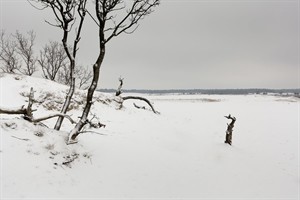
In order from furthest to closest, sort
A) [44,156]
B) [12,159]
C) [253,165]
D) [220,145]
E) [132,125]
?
[132,125]
[220,145]
[253,165]
[44,156]
[12,159]

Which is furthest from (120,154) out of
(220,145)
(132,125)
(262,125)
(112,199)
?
(262,125)

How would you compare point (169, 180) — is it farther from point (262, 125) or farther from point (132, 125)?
point (262, 125)

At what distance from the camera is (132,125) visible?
15805 millimetres

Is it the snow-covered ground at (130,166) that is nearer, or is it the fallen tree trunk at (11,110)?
the snow-covered ground at (130,166)

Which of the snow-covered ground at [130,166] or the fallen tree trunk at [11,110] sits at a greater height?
the fallen tree trunk at [11,110]

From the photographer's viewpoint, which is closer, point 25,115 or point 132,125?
point 25,115

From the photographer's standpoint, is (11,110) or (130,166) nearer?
(11,110)

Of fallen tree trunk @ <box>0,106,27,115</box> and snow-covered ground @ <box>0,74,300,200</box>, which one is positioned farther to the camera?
fallen tree trunk @ <box>0,106,27,115</box>

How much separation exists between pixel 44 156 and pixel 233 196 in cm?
611

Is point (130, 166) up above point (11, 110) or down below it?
below

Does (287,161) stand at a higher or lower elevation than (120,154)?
lower

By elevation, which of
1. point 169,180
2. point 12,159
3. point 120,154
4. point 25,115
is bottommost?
point 169,180

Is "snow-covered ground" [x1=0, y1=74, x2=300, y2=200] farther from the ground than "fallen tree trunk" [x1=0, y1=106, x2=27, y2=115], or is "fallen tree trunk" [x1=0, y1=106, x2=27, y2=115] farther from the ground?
"fallen tree trunk" [x1=0, y1=106, x2=27, y2=115]

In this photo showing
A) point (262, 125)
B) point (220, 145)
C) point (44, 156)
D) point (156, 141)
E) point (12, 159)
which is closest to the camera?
point (12, 159)
